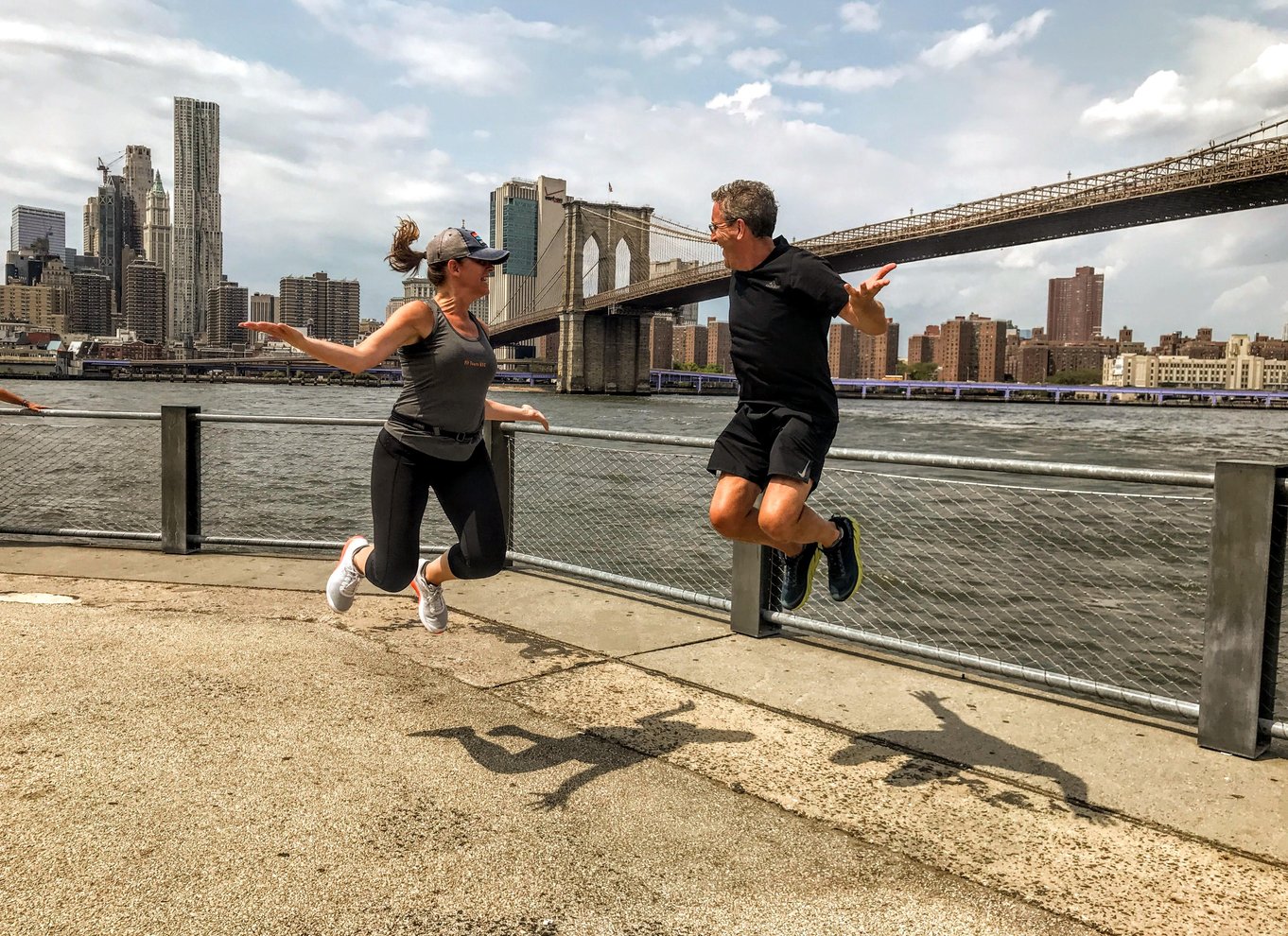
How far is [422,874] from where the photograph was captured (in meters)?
2.50

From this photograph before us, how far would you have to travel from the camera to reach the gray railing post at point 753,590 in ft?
16.5

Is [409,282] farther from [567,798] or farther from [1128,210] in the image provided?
[1128,210]

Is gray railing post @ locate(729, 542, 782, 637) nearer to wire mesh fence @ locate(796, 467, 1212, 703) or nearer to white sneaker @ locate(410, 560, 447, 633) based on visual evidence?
wire mesh fence @ locate(796, 467, 1212, 703)

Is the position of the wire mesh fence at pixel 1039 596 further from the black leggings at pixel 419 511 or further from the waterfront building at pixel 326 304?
the waterfront building at pixel 326 304

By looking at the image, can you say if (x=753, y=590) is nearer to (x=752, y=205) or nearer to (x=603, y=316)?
(x=752, y=205)

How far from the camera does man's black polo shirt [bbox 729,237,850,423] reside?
3.45 metres

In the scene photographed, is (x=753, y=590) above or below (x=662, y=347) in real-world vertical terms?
below

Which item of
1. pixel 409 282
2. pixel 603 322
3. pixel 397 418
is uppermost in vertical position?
pixel 603 322

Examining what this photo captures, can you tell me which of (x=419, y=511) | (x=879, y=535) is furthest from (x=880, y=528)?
(x=419, y=511)

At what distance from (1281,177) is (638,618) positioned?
50192 mm

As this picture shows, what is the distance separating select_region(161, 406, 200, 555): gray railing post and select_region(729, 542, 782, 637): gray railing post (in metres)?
3.81

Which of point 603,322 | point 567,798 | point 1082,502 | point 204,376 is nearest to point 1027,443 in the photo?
point 1082,502

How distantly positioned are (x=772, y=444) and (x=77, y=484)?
22675 mm

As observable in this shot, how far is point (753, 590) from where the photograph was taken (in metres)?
5.06
